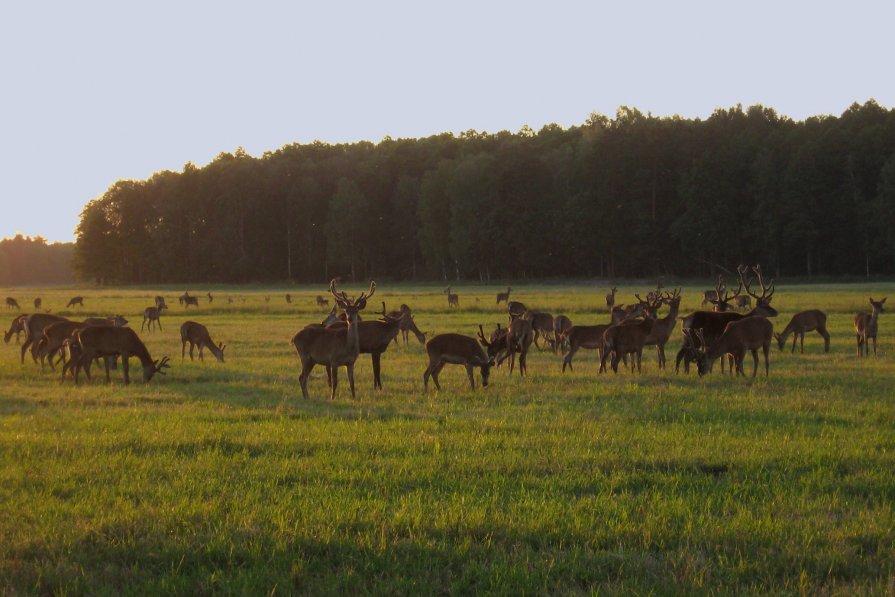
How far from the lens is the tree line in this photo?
158 metres

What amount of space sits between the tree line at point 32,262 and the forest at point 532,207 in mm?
67854

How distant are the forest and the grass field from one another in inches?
2071

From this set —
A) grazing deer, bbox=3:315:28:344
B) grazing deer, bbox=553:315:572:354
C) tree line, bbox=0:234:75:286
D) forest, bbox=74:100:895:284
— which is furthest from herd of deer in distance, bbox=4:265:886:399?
tree line, bbox=0:234:75:286

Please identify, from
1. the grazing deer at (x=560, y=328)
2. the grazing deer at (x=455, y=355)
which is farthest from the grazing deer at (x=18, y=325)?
the grazing deer at (x=560, y=328)

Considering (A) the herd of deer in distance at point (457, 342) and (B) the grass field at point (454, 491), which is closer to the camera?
(B) the grass field at point (454, 491)

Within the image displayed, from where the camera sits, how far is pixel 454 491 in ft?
24.1

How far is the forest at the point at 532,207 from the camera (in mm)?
62406

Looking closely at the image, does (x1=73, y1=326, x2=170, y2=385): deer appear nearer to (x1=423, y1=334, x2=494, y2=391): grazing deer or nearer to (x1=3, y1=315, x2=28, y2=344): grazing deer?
(x1=423, y1=334, x2=494, y2=391): grazing deer

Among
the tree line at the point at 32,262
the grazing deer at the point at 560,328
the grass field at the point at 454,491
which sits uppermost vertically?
the tree line at the point at 32,262

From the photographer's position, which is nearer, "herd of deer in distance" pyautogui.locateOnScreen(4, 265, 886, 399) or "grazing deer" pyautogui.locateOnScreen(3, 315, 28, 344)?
"herd of deer in distance" pyautogui.locateOnScreen(4, 265, 886, 399)

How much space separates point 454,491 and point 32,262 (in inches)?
6940

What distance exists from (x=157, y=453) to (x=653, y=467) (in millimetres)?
4885

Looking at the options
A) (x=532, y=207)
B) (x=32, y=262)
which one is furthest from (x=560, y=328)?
(x=32, y=262)

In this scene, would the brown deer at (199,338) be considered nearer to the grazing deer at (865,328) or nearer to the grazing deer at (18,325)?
the grazing deer at (18,325)
